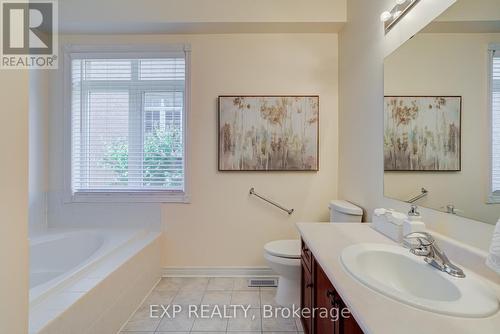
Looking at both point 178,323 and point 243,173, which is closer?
point 178,323

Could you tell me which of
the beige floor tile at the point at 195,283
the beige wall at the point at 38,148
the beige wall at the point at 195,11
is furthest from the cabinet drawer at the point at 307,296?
the beige wall at the point at 38,148

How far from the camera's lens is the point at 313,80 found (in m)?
2.54

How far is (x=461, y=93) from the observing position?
1.12 meters

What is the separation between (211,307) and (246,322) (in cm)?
33

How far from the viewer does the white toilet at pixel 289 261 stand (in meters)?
1.94

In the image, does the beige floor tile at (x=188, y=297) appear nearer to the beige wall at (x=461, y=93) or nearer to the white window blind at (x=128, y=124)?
the white window blind at (x=128, y=124)

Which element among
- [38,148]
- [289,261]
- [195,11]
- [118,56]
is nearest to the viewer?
[289,261]

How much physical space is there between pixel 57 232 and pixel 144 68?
184 cm

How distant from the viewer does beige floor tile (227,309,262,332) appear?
1.76 m

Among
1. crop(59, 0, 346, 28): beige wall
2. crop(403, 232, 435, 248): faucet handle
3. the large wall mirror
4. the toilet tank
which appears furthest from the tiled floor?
crop(59, 0, 346, 28): beige wall

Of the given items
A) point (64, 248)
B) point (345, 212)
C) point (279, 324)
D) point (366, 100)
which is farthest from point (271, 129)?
point (64, 248)

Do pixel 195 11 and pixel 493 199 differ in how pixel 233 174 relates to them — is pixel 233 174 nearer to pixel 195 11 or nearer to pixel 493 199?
pixel 195 11

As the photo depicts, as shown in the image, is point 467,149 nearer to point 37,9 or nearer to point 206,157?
point 206,157

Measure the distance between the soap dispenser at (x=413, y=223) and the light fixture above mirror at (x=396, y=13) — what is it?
114cm
